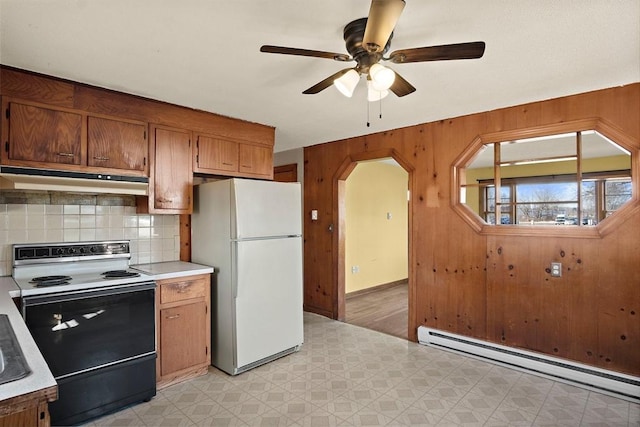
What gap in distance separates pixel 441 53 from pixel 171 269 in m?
2.42

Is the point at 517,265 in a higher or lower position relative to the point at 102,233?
lower

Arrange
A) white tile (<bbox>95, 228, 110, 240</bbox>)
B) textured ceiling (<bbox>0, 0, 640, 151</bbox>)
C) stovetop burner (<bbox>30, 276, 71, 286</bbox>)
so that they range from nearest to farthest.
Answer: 1. textured ceiling (<bbox>0, 0, 640, 151</bbox>)
2. stovetop burner (<bbox>30, 276, 71, 286</bbox>)
3. white tile (<bbox>95, 228, 110, 240</bbox>)

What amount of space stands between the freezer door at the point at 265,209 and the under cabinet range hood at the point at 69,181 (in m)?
0.77

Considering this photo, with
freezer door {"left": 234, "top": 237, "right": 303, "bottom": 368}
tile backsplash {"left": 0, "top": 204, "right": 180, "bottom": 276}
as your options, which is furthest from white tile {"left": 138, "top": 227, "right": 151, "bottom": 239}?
freezer door {"left": 234, "top": 237, "right": 303, "bottom": 368}

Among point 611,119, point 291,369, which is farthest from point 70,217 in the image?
point 611,119

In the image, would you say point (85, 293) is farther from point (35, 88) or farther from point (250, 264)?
point (35, 88)

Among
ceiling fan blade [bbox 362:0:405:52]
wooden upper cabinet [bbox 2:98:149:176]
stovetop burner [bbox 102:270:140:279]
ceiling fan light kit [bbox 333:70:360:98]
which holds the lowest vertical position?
stovetop burner [bbox 102:270:140:279]

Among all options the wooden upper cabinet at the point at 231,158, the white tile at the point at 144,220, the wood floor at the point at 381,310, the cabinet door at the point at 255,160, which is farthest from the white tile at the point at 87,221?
the wood floor at the point at 381,310

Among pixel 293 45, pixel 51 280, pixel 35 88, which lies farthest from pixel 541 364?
pixel 35 88

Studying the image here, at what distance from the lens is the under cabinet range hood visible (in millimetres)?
2209

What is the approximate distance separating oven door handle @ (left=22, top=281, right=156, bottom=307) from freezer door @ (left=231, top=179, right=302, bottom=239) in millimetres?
744

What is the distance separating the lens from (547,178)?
21.0ft

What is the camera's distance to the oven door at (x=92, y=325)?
203 centimetres

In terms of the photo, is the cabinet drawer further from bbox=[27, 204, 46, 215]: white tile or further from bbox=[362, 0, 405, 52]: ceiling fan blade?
bbox=[362, 0, 405, 52]: ceiling fan blade
